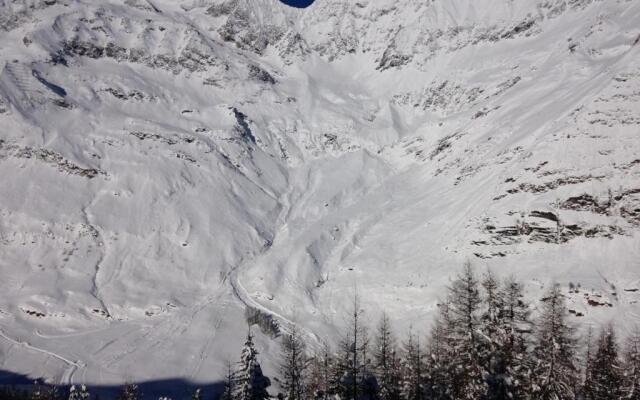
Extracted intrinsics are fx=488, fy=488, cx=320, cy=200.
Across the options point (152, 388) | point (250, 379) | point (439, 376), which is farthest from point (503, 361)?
point (152, 388)

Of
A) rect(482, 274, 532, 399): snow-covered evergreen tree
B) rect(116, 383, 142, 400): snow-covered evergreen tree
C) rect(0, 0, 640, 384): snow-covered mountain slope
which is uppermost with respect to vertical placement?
rect(0, 0, 640, 384): snow-covered mountain slope

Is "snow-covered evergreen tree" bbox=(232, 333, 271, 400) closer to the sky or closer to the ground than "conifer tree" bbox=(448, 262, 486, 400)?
closer to the ground

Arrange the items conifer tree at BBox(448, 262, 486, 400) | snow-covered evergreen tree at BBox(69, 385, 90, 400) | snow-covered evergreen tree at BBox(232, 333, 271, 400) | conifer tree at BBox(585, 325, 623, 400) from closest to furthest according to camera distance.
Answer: conifer tree at BBox(448, 262, 486, 400) < snow-covered evergreen tree at BBox(232, 333, 271, 400) < conifer tree at BBox(585, 325, 623, 400) < snow-covered evergreen tree at BBox(69, 385, 90, 400)

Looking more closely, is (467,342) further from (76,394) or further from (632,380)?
(76,394)

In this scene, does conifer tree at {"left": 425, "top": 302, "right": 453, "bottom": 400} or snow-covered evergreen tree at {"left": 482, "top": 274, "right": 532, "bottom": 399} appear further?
conifer tree at {"left": 425, "top": 302, "right": 453, "bottom": 400}

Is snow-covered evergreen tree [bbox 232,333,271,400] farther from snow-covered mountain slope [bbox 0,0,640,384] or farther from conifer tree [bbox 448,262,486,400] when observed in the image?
snow-covered mountain slope [bbox 0,0,640,384]

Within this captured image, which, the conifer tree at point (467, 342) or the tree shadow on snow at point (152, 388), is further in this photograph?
the tree shadow on snow at point (152, 388)

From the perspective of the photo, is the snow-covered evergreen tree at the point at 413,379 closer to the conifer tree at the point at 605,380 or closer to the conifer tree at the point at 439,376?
the conifer tree at the point at 439,376

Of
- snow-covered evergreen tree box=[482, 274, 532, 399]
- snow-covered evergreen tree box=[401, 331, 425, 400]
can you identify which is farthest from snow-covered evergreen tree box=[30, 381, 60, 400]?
snow-covered evergreen tree box=[482, 274, 532, 399]

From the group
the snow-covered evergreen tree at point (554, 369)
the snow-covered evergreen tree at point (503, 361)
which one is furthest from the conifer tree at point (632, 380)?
the snow-covered evergreen tree at point (503, 361)
